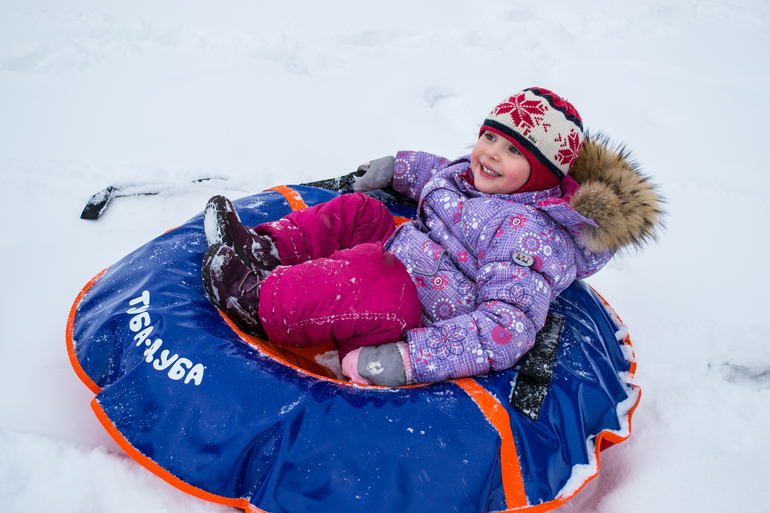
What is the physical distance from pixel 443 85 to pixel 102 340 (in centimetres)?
298

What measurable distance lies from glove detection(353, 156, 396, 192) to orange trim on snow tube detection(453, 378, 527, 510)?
1073 mm

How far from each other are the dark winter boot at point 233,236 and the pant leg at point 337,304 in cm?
14

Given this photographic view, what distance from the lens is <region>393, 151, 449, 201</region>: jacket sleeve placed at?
2139mm

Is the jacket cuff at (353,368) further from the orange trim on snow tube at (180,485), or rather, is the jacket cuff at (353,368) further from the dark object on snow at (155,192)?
the dark object on snow at (155,192)

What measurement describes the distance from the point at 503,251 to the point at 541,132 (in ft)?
1.43

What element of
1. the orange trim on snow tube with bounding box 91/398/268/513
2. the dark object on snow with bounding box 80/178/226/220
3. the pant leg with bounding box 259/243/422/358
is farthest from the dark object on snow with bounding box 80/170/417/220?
the orange trim on snow tube with bounding box 91/398/268/513

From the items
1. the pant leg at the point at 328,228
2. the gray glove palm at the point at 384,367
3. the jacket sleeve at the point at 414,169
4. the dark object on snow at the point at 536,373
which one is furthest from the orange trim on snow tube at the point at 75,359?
the jacket sleeve at the point at 414,169

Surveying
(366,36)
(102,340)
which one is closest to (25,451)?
(102,340)

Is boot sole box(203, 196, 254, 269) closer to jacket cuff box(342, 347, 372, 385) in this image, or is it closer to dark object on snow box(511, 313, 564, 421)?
jacket cuff box(342, 347, 372, 385)

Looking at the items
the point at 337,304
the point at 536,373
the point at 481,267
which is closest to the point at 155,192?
the point at 337,304

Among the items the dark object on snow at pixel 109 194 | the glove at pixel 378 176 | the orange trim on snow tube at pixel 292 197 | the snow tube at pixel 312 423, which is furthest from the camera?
the dark object on snow at pixel 109 194

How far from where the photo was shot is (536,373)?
4.60 feet

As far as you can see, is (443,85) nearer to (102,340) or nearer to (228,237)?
A: (228,237)

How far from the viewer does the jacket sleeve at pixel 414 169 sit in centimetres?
214
